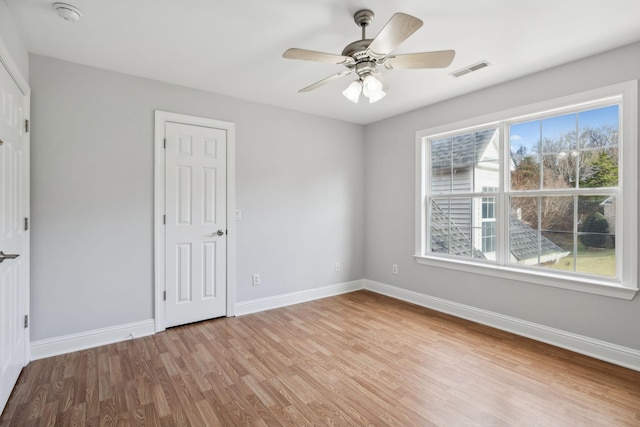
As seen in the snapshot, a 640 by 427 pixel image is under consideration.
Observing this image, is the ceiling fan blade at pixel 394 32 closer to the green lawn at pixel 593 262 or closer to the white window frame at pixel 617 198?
the white window frame at pixel 617 198

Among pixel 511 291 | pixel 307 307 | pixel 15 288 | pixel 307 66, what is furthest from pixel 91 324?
pixel 511 291

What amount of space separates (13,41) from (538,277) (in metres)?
4.50

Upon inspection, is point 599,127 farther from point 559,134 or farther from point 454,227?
point 454,227

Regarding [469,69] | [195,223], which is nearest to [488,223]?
[469,69]

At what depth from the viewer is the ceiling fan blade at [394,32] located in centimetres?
152

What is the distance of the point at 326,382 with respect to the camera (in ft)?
7.35

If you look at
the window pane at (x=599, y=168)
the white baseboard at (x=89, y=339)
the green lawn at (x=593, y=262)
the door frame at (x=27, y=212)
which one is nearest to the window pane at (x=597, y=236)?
the green lawn at (x=593, y=262)

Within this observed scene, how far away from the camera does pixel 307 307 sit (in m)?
3.90

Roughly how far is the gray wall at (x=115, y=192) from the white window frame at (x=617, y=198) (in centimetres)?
192

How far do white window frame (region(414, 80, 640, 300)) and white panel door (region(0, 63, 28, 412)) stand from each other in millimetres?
3815

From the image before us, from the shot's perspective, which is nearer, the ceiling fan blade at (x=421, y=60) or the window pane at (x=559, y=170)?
the ceiling fan blade at (x=421, y=60)

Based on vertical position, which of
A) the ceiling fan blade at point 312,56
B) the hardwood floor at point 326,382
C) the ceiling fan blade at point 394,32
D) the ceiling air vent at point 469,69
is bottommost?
the hardwood floor at point 326,382

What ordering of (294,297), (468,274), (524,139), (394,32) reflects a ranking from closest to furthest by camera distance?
(394,32)
(524,139)
(468,274)
(294,297)

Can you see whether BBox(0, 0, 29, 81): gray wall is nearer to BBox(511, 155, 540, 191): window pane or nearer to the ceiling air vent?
the ceiling air vent
